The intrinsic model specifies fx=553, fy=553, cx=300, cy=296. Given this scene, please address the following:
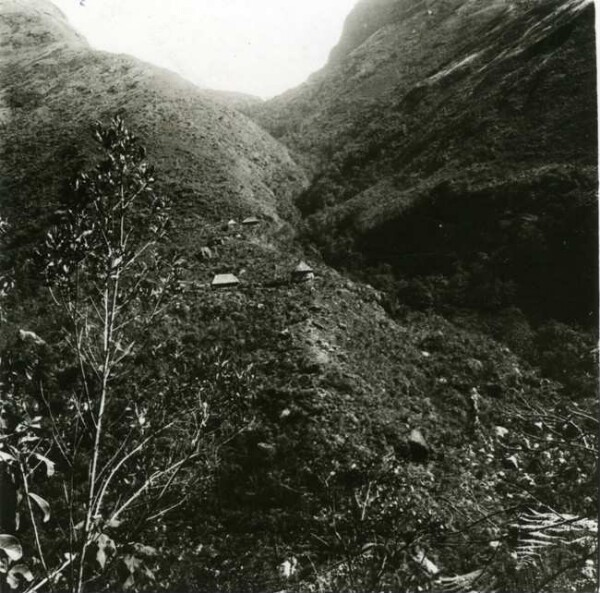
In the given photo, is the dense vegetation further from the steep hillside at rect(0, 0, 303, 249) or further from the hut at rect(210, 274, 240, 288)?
the steep hillside at rect(0, 0, 303, 249)

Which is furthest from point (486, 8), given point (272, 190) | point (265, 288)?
point (265, 288)

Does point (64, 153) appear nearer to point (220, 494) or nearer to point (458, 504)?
point (220, 494)

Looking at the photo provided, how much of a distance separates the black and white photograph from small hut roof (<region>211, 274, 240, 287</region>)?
0.04 m

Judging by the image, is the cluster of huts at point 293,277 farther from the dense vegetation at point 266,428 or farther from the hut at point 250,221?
the hut at point 250,221

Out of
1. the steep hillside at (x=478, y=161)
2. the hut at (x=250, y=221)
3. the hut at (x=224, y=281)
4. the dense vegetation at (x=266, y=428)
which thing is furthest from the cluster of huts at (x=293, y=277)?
the hut at (x=250, y=221)

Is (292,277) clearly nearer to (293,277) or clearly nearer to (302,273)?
(293,277)

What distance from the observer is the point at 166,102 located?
23.3m

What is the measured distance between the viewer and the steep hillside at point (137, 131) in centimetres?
1838

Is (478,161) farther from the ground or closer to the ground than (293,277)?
farther from the ground

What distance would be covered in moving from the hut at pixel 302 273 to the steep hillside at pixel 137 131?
460 cm

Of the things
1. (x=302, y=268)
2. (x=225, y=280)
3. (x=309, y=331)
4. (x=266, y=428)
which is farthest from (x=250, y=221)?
(x=266, y=428)

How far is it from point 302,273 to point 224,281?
192cm

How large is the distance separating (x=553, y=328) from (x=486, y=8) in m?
25.0

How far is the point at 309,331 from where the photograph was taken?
11.3 metres
